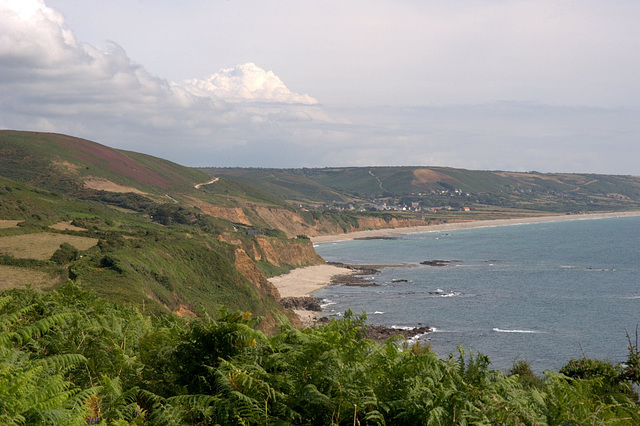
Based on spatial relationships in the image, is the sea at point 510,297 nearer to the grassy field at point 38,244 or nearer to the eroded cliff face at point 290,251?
the eroded cliff face at point 290,251

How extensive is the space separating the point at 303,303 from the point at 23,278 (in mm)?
41480

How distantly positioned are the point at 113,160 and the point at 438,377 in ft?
579

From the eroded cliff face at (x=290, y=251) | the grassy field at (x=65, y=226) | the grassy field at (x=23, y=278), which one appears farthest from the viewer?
the eroded cliff face at (x=290, y=251)

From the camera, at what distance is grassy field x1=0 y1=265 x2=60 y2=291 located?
1435 inches

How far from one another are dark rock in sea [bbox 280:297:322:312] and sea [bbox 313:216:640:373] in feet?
5.82

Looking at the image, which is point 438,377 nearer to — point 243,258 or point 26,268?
point 26,268

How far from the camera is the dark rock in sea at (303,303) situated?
236ft

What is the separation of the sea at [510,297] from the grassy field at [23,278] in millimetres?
19930

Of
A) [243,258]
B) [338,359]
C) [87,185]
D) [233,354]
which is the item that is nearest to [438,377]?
[338,359]

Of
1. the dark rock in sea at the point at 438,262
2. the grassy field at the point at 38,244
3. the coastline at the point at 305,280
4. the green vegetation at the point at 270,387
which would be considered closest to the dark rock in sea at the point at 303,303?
the coastline at the point at 305,280

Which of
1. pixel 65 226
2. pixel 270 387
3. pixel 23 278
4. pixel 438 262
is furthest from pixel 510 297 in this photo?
pixel 270 387

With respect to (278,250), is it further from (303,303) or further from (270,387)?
(270,387)

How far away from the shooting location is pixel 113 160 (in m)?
172

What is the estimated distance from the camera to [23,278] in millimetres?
38344
